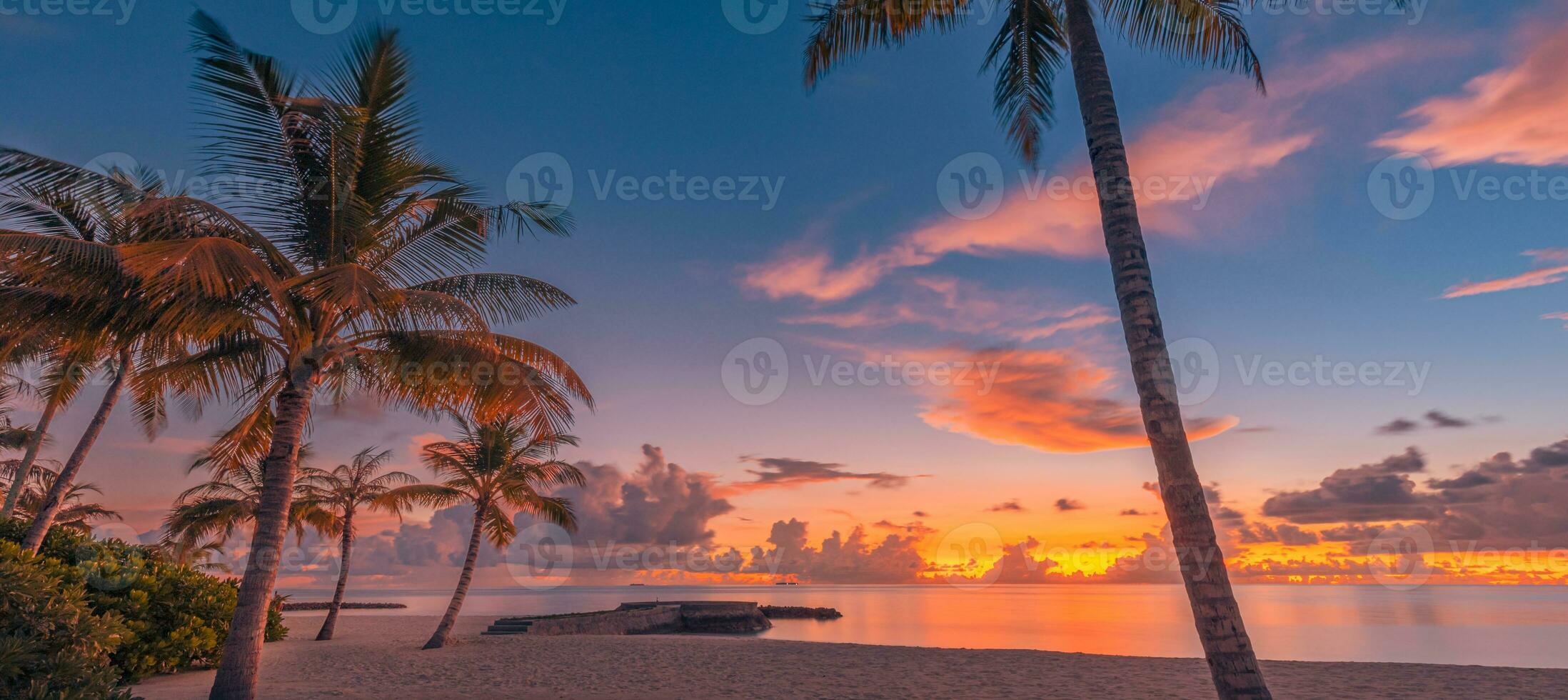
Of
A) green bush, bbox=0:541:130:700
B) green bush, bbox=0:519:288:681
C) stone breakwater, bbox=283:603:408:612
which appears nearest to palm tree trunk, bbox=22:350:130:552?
green bush, bbox=0:519:288:681

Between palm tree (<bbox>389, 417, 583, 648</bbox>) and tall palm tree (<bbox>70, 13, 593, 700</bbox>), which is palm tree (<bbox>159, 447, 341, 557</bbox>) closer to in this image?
palm tree (<bbox>389, 417, 583, 648</bbox>)

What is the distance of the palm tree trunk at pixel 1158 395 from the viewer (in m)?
6.79

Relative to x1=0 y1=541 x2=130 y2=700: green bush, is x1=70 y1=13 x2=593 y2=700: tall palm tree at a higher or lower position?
higher

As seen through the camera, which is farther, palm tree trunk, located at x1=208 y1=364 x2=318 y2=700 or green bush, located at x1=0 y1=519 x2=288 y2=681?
green bush, located at x1=0 y1=519 x2=288 y2=681

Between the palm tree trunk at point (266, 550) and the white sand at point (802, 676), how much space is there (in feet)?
11.7

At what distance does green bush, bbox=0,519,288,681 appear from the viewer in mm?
14141

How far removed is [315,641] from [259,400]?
57.5 feet

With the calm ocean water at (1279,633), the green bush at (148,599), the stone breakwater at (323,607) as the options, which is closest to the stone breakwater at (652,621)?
the calm ocean water at (1279,633)

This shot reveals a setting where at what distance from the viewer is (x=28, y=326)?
1030 centimetres

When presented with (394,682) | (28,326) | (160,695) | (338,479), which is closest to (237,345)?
(28,326)

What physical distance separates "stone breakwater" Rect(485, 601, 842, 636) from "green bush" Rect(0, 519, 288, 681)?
51.1 feet

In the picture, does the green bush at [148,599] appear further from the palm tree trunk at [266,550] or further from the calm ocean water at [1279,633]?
the calm ocean water at [1279,633]

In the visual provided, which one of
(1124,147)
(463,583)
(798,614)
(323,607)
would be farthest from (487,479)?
(323,607)

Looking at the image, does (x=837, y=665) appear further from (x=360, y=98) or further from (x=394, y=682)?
(x=360, y=98)
